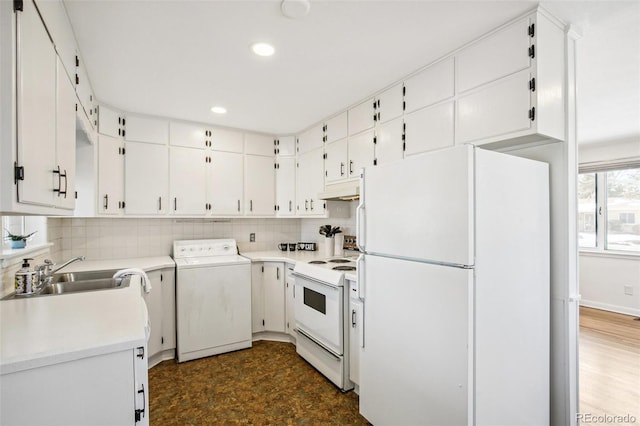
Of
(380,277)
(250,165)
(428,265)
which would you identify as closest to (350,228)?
(250,165)

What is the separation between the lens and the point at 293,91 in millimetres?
2664

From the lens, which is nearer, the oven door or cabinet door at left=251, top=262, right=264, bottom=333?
the oven door

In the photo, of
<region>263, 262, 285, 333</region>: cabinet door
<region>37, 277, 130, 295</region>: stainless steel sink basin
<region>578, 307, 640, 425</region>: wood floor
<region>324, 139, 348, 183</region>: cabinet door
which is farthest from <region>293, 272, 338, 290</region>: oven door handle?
<region>578, 307, 640, 425</region>: wood floor

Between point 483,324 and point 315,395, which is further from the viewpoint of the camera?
point 315,395

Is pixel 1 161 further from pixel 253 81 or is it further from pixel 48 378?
pixel 253 81

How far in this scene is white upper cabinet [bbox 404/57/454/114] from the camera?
207 cm

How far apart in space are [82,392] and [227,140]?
296 cm

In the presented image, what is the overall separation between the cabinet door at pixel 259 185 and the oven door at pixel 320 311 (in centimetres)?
118

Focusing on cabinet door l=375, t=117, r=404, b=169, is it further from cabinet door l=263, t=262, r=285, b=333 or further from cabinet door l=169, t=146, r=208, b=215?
cabinet door l=169, t=146, r=208, b=215

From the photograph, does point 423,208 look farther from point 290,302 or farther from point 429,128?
point 290,302

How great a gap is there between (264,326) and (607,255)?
202 inches

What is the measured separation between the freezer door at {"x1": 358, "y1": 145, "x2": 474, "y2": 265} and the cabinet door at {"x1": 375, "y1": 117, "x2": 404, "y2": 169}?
1.70 ft

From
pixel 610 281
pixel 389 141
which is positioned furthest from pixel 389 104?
pixel 610 281

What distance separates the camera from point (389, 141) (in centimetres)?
252
